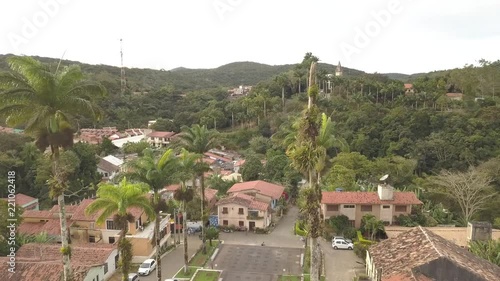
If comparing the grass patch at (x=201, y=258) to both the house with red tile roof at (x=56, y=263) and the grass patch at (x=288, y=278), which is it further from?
the grass patch at (x=288, y=278)

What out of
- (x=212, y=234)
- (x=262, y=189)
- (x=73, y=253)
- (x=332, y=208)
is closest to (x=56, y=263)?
(x=73, y=253)

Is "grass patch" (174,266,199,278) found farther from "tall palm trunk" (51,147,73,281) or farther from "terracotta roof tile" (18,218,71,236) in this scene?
"tall palm trunk" (51,147,73,281)

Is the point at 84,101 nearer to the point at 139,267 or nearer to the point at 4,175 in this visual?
the point at 139,267

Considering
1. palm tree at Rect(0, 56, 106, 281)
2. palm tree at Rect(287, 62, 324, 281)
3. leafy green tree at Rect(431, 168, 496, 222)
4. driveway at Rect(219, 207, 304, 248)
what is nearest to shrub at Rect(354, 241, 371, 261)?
driveway at Rect(219, 207, 304, 248)

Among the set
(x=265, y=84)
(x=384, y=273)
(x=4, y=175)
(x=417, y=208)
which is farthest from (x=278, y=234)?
(x=265, y=84)

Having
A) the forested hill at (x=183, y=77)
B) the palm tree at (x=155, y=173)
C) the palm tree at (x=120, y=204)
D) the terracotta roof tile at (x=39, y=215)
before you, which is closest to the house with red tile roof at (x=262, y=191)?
the terracotta roof tile at (x=39, y=215)

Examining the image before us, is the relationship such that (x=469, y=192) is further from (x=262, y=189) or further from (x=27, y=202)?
(x=27, y=202)
